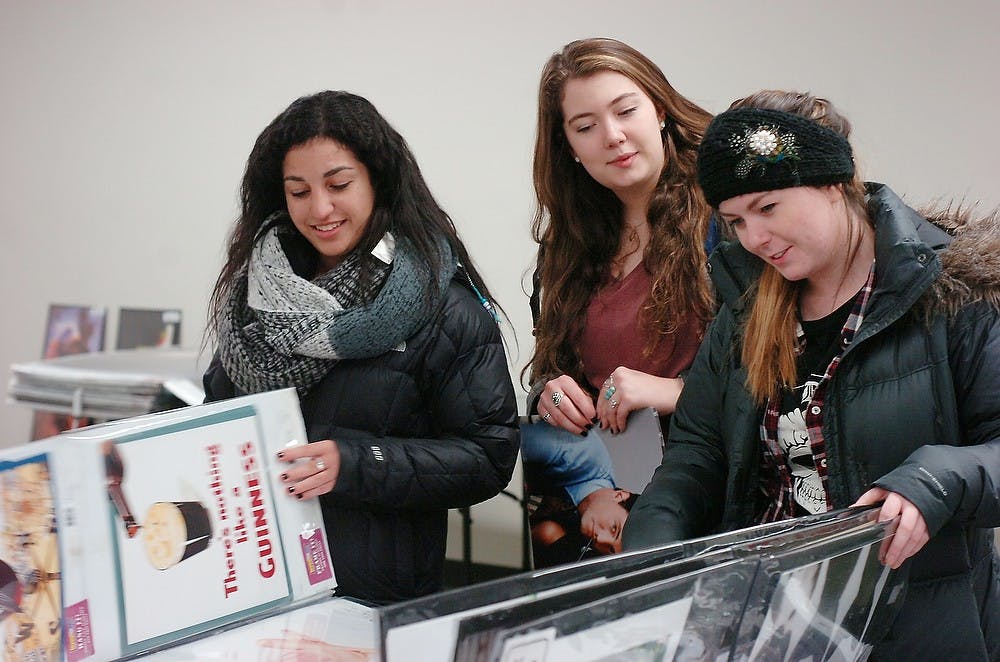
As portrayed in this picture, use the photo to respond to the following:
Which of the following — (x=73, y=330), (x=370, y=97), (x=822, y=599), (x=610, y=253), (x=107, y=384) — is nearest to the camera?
(x=822, y=599)

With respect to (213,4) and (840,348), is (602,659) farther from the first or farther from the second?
(213,4)

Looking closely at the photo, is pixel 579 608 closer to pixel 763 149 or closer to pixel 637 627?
pixel 637 627

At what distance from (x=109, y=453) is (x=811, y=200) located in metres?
0.91

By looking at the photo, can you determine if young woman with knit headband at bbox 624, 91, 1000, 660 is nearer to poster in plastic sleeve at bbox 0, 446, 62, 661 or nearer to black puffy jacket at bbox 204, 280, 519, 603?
black puffy jacket at bbox 204, 280, 519, 603

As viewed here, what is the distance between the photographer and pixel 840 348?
4.02ft

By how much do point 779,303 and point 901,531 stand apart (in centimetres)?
37

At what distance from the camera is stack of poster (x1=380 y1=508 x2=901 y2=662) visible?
0.77 metres

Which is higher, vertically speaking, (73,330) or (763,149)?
(763,149)

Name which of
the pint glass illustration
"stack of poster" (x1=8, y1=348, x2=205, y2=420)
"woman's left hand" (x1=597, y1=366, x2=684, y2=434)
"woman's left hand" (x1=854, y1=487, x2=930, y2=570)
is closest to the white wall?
"stack of poster" (x1=8, y1=348, x2=205, y2=420)

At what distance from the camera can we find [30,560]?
1.09 meters

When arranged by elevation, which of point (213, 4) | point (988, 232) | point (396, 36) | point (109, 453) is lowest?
point (109, 453)

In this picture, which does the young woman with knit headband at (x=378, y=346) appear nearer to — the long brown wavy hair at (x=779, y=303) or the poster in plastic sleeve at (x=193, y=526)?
the poster in plastic sleeve at (x=193, y=526)

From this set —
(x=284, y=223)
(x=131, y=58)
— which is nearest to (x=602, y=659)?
(x=284, y=223)

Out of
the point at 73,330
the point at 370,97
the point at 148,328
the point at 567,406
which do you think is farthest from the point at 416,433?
the point at 73,330
